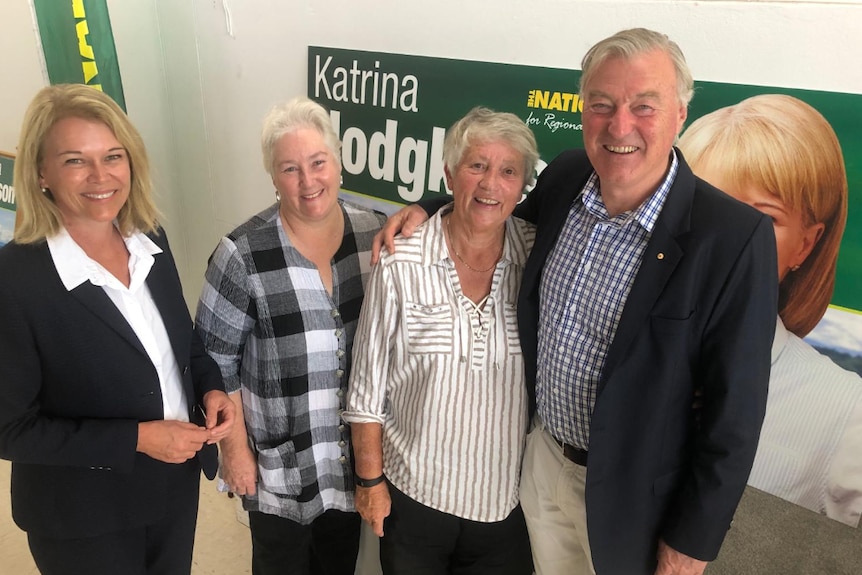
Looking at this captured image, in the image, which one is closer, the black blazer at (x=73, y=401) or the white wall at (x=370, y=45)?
the black blazer at (x=73, y=401)

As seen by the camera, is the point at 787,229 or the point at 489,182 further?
the point at 787,229

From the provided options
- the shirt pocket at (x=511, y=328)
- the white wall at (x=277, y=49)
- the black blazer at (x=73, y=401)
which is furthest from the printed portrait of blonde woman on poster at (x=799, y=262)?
A: the black blazer at (x=73, y=401)

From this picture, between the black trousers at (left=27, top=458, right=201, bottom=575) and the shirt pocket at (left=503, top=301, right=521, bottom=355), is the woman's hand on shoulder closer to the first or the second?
the shirt pocket at (left=503, top=301, right=521, bottom=355)

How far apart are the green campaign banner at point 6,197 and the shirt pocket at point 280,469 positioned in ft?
9.08

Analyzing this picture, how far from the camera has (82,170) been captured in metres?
1.20

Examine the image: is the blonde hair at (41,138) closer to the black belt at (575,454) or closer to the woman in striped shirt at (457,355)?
the woman in striped shirt at (457,355)

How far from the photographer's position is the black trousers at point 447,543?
1471 millimetres

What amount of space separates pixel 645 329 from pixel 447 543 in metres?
0.81

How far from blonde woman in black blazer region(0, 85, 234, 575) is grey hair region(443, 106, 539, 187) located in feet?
2.51

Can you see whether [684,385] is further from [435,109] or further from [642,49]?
[435,109]

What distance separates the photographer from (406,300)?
53.0 inches

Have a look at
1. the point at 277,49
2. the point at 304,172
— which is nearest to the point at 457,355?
the point at 304,172

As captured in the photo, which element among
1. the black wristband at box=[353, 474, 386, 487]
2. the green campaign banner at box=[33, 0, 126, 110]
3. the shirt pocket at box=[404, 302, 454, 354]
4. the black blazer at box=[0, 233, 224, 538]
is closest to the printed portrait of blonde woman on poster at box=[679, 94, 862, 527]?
the shirt pocket at box=[404, 302, 454, 354]

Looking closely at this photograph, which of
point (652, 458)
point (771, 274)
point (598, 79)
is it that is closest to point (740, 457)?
point (652, 458)
